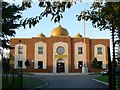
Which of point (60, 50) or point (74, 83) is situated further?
point (60, 50)

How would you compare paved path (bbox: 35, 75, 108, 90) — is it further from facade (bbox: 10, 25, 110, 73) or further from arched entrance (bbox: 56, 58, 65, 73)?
facade (bbox: 10, 25, 110, 73)

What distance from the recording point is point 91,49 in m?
73.9

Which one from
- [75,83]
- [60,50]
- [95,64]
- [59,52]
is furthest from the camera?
[60,50]

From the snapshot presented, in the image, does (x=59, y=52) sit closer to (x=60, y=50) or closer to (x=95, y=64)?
(x=60, y=50)

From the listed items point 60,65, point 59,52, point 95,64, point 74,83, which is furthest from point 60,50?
point 74,83

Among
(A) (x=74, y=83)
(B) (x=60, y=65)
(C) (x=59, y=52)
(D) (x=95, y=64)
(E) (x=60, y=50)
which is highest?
(E) (x=60, y=50)

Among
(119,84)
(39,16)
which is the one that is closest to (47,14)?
(39,16)

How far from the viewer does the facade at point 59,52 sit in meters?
72.8

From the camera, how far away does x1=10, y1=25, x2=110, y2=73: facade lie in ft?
239

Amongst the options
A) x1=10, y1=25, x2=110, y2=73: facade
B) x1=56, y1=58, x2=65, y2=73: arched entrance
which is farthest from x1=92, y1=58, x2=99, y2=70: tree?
x1=56, y1=58, x2=65, y2=73: arched entrance

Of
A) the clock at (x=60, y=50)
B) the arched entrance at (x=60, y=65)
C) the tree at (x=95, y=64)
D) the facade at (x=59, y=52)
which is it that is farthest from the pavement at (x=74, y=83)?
the clock at (x=60, y=50)

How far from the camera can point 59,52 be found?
Answer: 73312 mm

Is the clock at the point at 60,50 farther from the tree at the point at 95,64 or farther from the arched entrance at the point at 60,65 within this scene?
the tree at the point at 95,64

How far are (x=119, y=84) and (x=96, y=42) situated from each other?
63321mm
